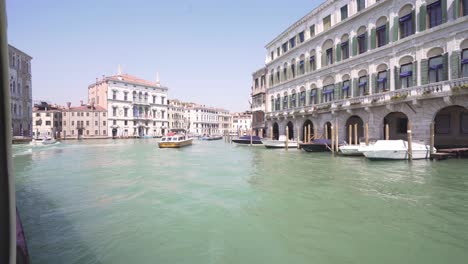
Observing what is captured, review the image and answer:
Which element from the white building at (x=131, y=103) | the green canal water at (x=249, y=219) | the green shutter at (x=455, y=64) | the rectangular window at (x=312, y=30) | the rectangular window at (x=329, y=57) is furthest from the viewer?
the white building at (x=131, y=103)

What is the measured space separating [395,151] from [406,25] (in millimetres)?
7972

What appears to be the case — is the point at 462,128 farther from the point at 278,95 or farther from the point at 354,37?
the point at 278,95

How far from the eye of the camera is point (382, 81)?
58.2ft

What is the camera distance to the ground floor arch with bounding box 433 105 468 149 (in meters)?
16.7

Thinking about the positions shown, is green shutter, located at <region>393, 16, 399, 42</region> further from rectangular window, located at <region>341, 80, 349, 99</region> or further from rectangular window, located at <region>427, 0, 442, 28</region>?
rectangular window, located at <region>341, 80, 349, 99</region>

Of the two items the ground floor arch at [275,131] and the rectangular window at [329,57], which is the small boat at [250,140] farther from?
the rectangular window at [329,57]

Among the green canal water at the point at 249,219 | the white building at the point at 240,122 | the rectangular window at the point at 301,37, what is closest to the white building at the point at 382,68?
the rectangular window at the point at 301,37

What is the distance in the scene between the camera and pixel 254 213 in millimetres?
5855

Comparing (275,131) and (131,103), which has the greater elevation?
(131,103)

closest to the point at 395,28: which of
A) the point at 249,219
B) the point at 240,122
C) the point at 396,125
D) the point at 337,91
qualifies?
the point at 337,91

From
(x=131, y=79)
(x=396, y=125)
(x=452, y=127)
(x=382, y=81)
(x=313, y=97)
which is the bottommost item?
(x=452, y=127)

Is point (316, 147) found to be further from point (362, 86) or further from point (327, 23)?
point (327, 23)

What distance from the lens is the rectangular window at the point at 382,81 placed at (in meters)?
17.6

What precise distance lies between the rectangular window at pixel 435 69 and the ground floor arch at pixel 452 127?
8.71ft
